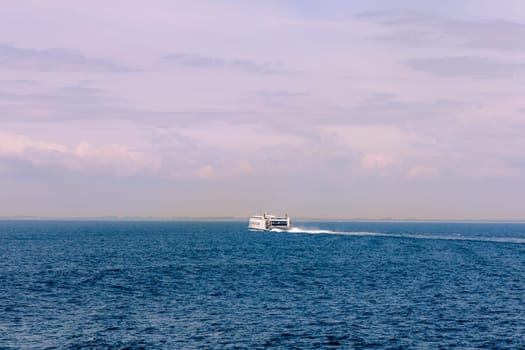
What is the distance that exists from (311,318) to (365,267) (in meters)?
61.3

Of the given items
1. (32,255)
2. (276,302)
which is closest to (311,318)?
(276,302)

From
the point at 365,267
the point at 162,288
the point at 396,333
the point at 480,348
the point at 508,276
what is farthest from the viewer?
the point at 365,267

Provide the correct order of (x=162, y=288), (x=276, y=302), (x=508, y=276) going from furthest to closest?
(x=508, y=276) → (x=162, y=288) → (x=276, y=302)

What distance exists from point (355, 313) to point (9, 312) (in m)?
44.8

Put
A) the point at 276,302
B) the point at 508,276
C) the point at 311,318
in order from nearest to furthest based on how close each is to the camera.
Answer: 1. the point at 311,318
2. the point at 276,302
3. the point at 508,276

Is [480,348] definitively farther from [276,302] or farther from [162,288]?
[162,288]

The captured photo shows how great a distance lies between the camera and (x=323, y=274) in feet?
385

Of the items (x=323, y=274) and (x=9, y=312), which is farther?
(x=323, y=274)

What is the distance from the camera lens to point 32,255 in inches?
6403

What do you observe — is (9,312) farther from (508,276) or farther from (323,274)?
(508,276)

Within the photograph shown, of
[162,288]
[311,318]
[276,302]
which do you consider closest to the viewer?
[311,318]

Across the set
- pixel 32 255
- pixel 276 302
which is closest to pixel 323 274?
pixel 276 302

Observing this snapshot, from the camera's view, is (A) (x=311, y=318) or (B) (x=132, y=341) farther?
(A) (x=311, y=318)

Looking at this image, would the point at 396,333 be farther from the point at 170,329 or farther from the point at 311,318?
the point at 170,329
